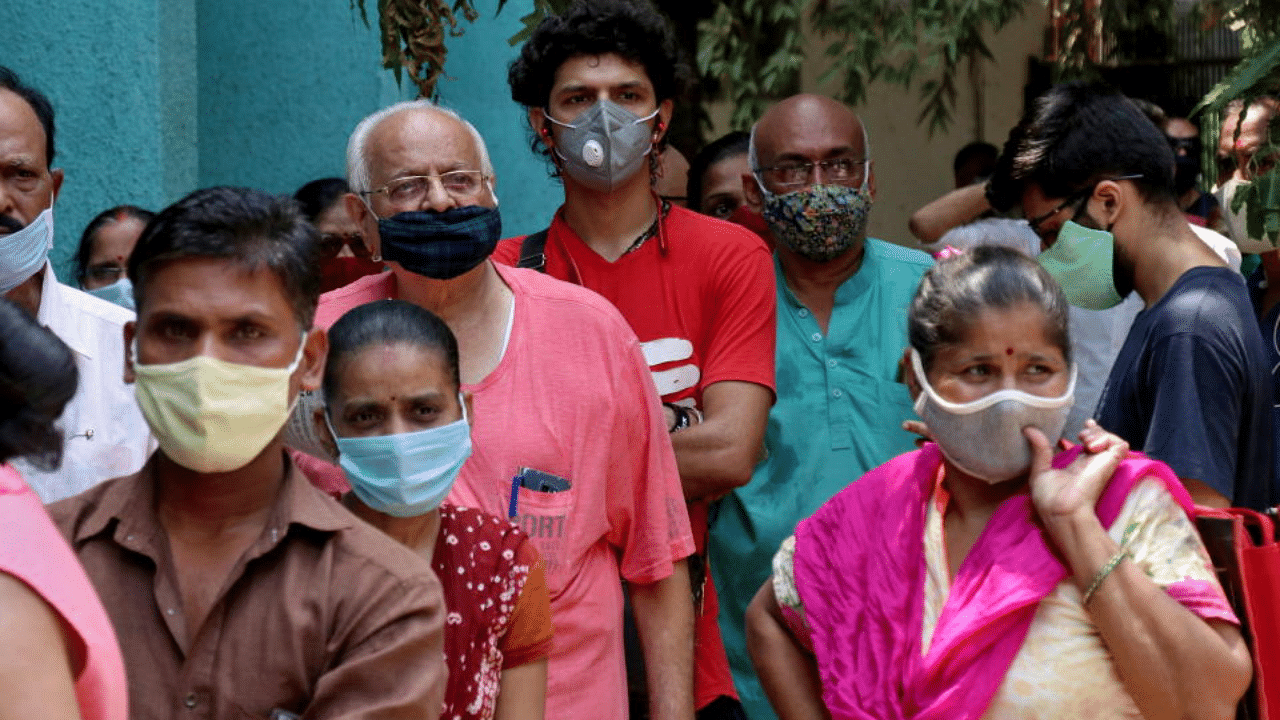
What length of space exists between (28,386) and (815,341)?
2.67 metres

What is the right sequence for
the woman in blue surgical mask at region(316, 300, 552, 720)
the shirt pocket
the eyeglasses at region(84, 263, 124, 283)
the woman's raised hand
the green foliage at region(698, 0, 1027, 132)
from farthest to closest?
1. the green foliage at region(698, 0, 1027, 132)
2. the eyeglasses at region(84, 263, 124, 283)
3. the shirt pocket
4. the woman in blue surgical mask at region(316, 300, 552, 720)
5. the woman's raised hand

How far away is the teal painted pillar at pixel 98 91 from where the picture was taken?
553 centimetres

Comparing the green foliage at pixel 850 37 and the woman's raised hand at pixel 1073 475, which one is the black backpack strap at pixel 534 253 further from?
the green foliage at pixel 850 37

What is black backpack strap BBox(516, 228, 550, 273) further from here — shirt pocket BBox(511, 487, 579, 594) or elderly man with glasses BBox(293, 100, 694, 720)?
shirt pocket BBox(511, 487, 579, 594)

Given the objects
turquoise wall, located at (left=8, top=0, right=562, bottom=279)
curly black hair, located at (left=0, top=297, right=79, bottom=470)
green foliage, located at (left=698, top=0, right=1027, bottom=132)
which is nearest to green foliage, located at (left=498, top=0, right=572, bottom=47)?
turquoise wall, located at (left=8, top=0, right=562, bottom=279)

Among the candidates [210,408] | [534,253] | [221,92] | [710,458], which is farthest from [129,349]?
[221,92]

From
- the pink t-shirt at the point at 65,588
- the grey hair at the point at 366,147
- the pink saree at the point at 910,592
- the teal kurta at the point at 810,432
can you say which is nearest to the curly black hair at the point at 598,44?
the grey hair at the point at 366,147

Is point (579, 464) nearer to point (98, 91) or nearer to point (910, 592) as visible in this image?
point (910, 592)

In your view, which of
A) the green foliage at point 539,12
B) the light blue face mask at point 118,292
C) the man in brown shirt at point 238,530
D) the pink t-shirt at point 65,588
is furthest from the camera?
the light blue face mask at point 118,292

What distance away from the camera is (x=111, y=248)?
213 inches

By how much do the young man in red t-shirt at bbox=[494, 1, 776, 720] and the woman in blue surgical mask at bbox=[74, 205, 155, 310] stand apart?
5.13 ft

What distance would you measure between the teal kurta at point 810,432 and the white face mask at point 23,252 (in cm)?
172

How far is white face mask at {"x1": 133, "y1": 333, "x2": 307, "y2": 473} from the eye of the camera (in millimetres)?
2738

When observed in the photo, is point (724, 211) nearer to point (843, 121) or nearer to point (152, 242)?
point (843, 121)
